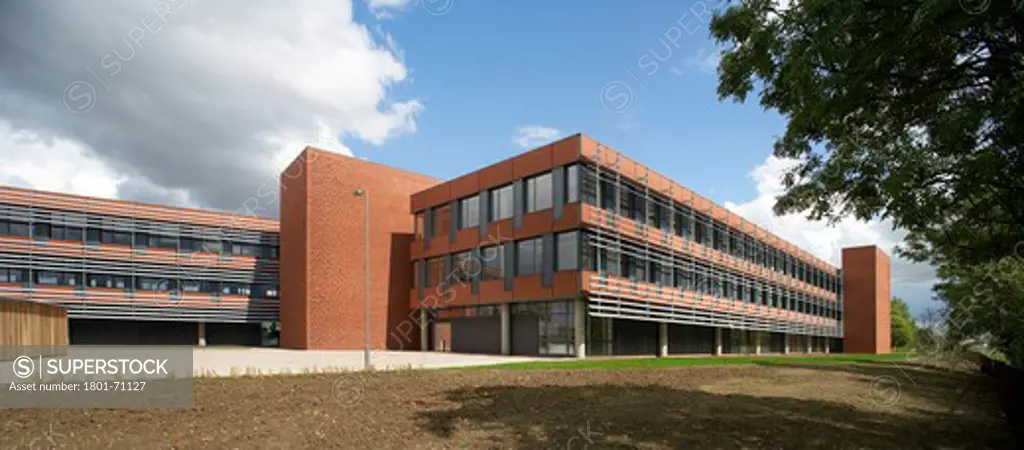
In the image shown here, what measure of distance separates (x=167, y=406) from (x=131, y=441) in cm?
210

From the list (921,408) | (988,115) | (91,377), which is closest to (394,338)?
(91,377)

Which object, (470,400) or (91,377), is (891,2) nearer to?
(470,400)

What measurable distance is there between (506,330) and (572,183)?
10212mm

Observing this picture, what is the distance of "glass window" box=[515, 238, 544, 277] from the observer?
34.7 m

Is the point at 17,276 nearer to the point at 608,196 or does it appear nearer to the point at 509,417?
the point at 608,196

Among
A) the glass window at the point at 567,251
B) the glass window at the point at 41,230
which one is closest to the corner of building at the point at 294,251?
the glass window at the point at 41,230

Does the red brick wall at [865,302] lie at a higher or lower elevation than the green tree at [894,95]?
lower

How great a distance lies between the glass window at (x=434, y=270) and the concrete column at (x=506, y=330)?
7359mm

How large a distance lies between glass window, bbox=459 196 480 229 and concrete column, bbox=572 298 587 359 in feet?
31.3

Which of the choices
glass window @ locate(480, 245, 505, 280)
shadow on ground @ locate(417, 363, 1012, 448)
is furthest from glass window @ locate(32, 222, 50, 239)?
shadow on ground @ locate(417, 363, 1012, 448)

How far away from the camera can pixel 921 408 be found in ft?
49.9

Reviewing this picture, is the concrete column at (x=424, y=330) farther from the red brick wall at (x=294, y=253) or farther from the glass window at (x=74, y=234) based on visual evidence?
the glass window at (x=74, y=234)

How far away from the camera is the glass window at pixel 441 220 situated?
42625 millimetres

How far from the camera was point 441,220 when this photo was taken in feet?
143
